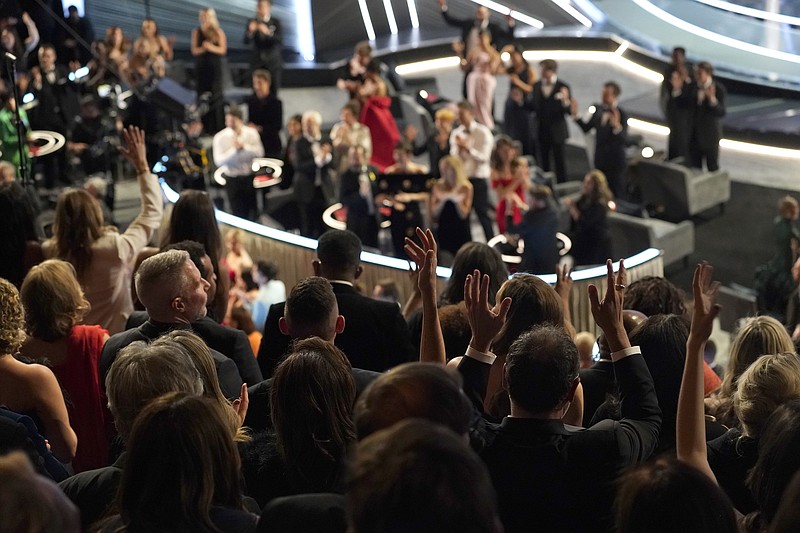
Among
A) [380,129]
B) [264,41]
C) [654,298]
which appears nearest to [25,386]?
[654,298]

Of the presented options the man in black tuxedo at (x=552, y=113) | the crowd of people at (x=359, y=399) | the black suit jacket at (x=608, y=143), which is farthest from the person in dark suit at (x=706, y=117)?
the crowd of people at (x=359, y=399)

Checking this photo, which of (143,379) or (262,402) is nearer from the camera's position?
(143,379)

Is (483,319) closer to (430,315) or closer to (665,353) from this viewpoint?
(430,315)

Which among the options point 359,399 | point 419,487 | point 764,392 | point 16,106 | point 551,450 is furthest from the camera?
point 16,106

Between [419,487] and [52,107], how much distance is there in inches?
371

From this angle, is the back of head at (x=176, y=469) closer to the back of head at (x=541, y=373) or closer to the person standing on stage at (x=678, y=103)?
the back of head at (x=541, y=373)

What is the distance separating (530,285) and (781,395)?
35.1 inches

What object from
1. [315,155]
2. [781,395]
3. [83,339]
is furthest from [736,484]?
[315,155]

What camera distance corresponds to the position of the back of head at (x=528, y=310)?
338 cm

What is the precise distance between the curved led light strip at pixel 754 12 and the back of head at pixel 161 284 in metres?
12.1

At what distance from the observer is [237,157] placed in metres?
9.38

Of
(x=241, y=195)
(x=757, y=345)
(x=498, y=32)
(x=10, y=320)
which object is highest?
(x=498, y=32)

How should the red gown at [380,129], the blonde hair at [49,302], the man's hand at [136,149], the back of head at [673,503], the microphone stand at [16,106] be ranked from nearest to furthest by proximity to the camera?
the back of head at [673,503]
the blonde hair at [49,302]
the man's hand at [136,149]
the microphone stand at [16,106]
the red gown at [380,129]

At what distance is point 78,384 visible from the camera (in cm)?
357
